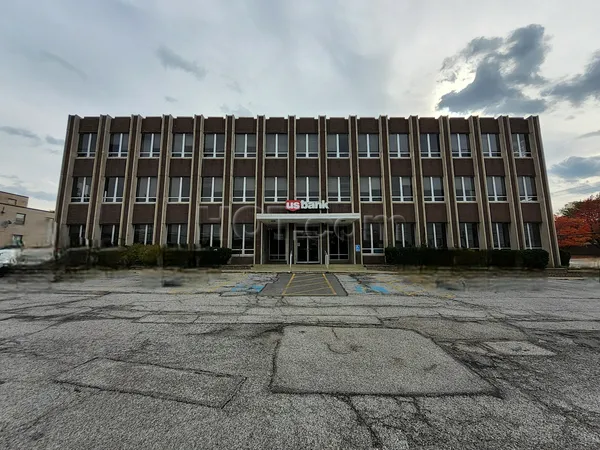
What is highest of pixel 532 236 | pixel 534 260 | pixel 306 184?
pixel 306 184

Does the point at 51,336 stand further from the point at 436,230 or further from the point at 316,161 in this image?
the point at 436,230

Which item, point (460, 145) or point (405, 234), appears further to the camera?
point (460, 145)

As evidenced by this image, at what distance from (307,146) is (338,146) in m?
2.86

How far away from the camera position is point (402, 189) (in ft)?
84.6

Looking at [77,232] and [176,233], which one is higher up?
[77,232]

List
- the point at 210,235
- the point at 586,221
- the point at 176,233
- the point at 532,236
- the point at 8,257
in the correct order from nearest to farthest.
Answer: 1. the point at 8,257
2. the point at 532,236
3. the point at 210,235
4. the point at 176,233
5. the point at 586,221

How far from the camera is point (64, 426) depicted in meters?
2.67

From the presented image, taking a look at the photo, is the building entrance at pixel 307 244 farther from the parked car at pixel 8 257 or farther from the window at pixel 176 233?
the parked car at pixel 8 257

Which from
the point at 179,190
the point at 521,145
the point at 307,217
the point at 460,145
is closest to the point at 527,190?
the point at 521,145

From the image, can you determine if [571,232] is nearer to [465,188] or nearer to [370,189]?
[465,188]

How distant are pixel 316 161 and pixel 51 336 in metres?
23.0

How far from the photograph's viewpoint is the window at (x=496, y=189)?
84.1ft

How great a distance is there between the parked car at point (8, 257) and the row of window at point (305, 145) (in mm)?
13464

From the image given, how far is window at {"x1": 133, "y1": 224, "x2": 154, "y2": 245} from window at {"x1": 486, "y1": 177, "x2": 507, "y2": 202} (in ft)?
98.9
